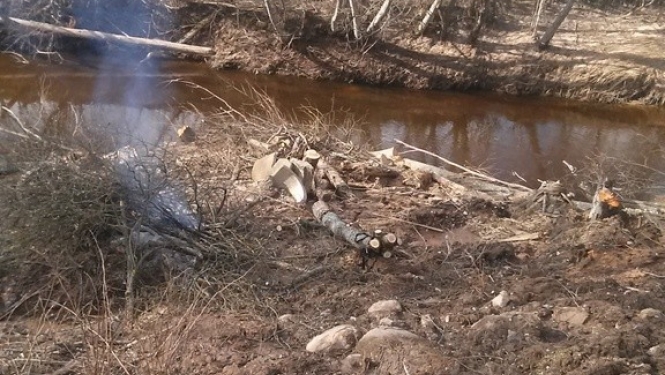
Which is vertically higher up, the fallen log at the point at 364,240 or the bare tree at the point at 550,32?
the bare tree at the point at 550,32

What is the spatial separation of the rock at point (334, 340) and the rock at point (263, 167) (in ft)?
10.6

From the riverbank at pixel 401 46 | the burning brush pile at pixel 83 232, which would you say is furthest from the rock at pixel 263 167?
the riverbank at pixel 401 46

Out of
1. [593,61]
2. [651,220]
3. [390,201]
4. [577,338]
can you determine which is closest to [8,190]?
[390,201]

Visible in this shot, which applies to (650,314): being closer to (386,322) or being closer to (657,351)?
(657,351)

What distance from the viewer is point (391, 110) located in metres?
12.9

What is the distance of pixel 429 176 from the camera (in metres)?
7.90

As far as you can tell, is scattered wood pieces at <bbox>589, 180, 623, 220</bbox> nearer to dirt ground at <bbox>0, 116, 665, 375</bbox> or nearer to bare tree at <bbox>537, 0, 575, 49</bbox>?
dirt ground at <bbox>0, 116, 665, 375</bbox>

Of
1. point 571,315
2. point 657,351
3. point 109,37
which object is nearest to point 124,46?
point 109,37

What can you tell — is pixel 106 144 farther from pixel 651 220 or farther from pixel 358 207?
pixel 651 220

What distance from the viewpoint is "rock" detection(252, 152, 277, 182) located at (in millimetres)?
7341

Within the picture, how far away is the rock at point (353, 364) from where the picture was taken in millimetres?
3809

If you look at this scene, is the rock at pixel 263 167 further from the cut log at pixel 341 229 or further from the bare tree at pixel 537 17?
the bare tree at pixel 537 17

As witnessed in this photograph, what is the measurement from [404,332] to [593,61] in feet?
37.5

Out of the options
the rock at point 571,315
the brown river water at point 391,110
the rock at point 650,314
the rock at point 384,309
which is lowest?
the brown river water at point 391,110
